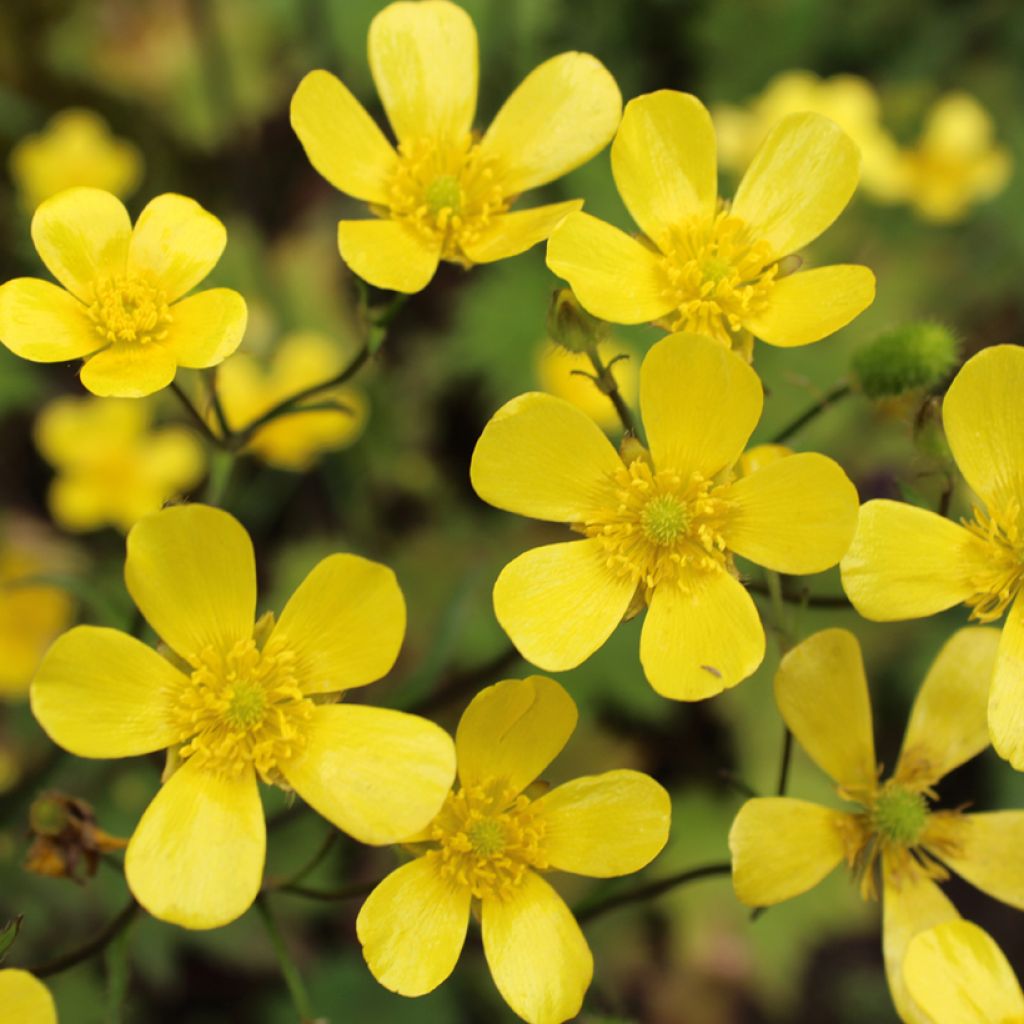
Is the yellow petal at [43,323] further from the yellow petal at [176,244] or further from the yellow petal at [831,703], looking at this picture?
the yellow petal at [831,703]

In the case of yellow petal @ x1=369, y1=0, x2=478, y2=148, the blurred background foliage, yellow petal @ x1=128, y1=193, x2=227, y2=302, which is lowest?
the blurred background foliage

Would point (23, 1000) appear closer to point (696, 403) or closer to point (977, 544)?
point (696, 403)

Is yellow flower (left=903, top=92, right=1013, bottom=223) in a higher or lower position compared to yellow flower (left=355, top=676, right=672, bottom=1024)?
lower

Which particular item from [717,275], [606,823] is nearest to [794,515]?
[717,275]

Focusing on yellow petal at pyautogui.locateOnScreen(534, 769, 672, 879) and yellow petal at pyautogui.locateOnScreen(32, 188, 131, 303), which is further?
yellow petal at pyautogui.locateOnScreen(32, 188, 131, 303)

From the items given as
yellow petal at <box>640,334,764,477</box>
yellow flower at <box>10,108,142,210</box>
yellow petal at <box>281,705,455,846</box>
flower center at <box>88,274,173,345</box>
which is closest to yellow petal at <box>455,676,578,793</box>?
yellow petal at <box>281,705,455,846</box>

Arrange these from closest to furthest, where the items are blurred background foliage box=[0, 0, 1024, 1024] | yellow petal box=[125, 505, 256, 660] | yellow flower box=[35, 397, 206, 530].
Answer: yellow petal box=[125, 505, 256, 660] → blurred background foliage box=[0, 0, 1024, 1024] → yellow flower box=[35, 397, 206, 530]

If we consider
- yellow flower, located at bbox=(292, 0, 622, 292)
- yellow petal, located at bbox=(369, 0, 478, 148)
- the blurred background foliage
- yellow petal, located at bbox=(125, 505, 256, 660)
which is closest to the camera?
yellow petal, located at bbox=(125, 505, 256, 660)

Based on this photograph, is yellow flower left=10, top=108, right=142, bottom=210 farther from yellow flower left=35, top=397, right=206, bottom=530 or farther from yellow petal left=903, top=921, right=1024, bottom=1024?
yellow petal left=903, top=921, right=1024, bottom=1024
